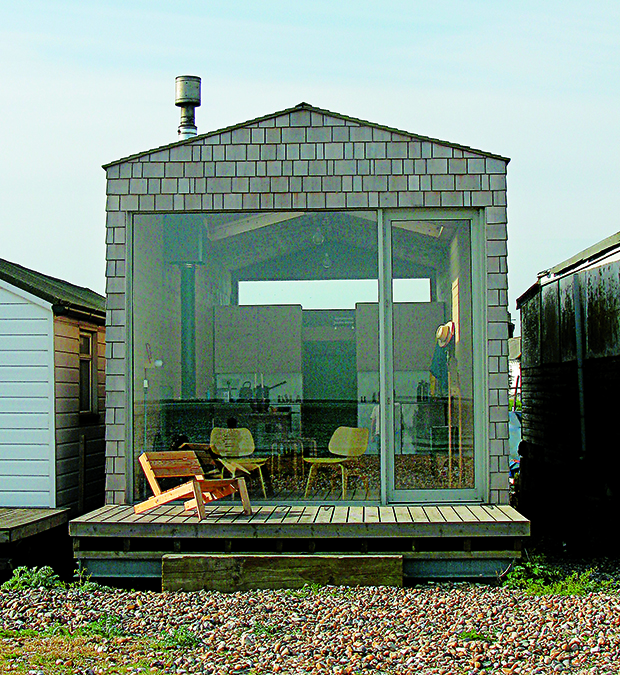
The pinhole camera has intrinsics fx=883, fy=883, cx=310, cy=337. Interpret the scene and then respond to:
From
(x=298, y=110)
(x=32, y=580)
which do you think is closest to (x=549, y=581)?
(x=32, y=580)

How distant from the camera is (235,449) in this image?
7000 millimetres

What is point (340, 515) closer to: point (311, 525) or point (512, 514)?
point (311, 525)

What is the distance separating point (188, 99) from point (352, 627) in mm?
6348

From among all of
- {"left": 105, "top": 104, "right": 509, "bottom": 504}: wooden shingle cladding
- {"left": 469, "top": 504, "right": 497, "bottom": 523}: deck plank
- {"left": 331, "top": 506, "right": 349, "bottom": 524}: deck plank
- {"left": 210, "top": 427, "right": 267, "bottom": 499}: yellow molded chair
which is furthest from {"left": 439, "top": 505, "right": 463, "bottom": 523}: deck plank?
{"left": 210, "top": 427, "right": 267, "bottom": 499}: yellow molded chair

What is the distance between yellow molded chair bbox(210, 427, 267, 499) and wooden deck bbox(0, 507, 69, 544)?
1.35 m

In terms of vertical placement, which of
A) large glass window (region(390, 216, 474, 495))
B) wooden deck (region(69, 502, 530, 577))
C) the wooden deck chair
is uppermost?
large glass window (region(390, 216, 474, 495))

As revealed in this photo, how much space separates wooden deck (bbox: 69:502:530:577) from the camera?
615cm

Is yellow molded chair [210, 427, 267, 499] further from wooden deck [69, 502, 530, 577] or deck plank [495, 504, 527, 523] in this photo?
deck plank [495, 504, 527, 523]

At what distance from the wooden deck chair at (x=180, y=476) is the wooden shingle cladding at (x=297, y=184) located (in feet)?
1.05

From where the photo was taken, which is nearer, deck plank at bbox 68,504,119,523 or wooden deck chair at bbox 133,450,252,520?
deck plank at bbox 68,504,119,523

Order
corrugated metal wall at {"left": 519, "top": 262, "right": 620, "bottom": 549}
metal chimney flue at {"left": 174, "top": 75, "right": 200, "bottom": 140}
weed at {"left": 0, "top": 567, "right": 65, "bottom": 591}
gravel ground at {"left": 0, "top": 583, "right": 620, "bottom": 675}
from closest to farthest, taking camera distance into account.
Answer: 1. gravel ground at {"left": 0, "top": 583, "right": 620, "bottom": 675}
2. weed at {"left": 0, "top": 567, "right": 65, "bottom": 591}
3. corrugated metal wall at {"left": 519, "top": 262, "right": 620, "bottom": 549}
4. metal chimney flue at {"left": 174, "top": 75, "right": 200, "bottom": 140}

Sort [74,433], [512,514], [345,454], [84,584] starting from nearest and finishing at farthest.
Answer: [84,584] < [512,514] < [345,454] < [74,433]

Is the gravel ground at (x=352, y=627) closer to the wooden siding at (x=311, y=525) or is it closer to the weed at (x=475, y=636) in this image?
the weed at (x=475, y=636)

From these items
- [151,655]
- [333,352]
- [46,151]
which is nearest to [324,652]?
[151,655]
